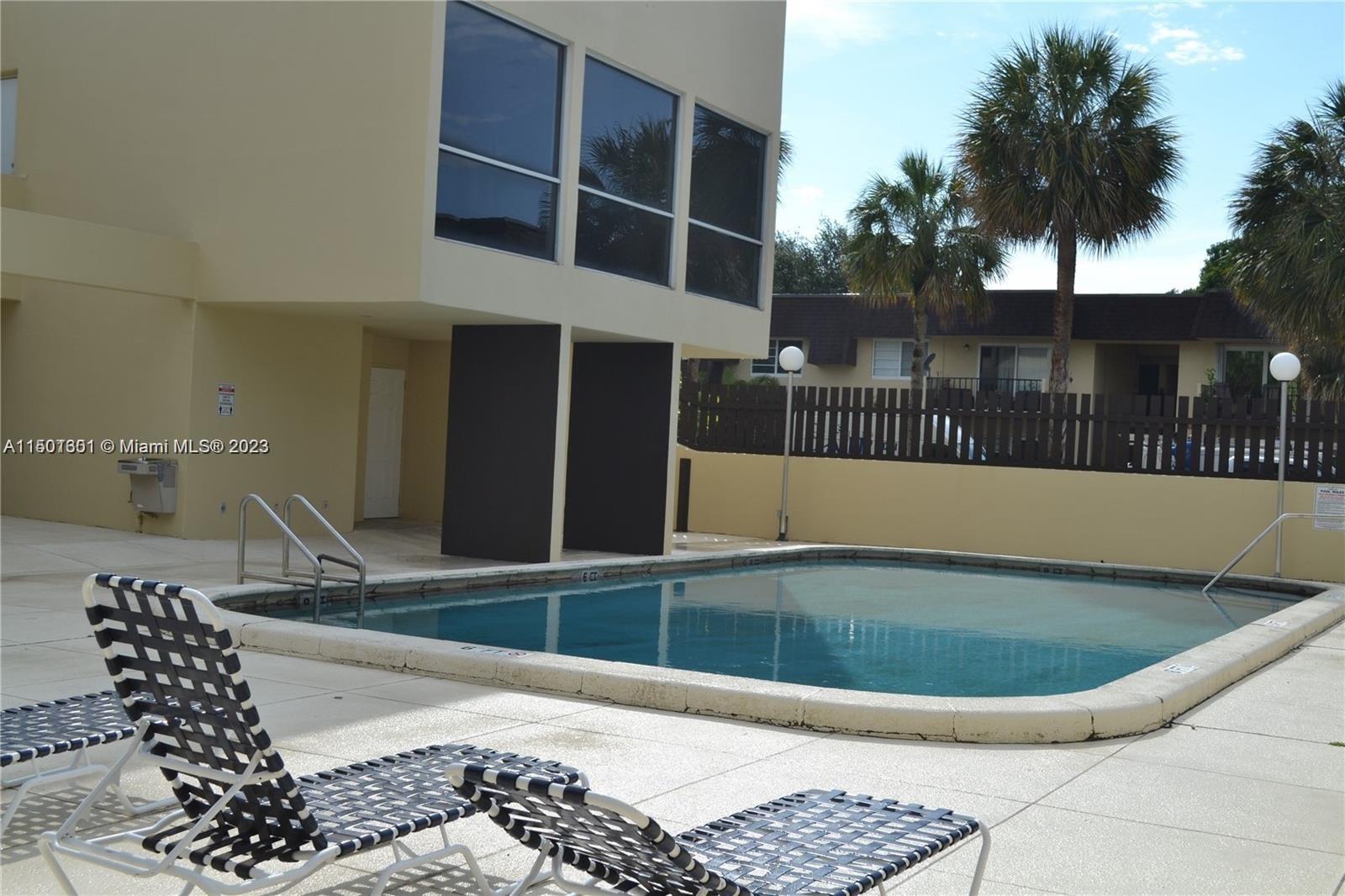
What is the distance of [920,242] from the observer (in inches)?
1067

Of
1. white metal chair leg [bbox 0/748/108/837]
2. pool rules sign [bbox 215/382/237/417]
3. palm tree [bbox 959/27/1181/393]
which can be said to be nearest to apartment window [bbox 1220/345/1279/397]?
palm tree [bbox 959/27/1181/393]

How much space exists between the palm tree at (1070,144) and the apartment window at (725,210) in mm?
7788

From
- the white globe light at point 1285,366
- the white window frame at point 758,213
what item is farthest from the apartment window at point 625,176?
the white globe light at point 1285,366

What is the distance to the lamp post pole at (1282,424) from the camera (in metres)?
15.1

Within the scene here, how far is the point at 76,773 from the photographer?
15.4ft

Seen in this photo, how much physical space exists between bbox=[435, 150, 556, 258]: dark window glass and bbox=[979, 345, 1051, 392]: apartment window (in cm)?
2147

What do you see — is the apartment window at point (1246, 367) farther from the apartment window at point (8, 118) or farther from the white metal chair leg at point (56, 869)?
the white metal chair leg at point (56, 869)

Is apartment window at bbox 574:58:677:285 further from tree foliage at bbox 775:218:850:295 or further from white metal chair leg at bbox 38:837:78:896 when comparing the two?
tree foliage at bbox 775:218:850:295

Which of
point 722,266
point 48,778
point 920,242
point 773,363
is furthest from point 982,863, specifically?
point 773,363

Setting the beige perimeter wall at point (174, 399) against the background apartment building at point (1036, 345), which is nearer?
the beige perimeter wall at point (174, 399)

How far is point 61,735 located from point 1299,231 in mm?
20415

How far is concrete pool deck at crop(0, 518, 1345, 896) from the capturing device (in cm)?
441

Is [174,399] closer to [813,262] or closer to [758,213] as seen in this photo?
[758,213]

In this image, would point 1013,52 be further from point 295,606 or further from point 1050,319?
point 295,606
